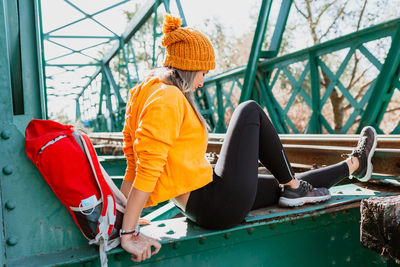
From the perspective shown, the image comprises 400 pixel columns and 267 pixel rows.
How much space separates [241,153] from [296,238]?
0.64m

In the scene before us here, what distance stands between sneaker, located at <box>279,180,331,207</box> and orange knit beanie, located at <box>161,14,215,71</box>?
0.97 meters

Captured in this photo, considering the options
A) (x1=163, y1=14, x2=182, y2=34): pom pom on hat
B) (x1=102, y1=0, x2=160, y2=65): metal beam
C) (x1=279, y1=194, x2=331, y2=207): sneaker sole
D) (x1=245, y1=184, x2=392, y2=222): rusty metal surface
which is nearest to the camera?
(x1=163, y1=14, x2=182, y2=34): pom pom on hat

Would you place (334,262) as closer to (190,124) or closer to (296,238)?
(296,238)

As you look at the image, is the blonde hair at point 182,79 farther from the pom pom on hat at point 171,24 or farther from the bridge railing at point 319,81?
the bridge railing at point 319,81

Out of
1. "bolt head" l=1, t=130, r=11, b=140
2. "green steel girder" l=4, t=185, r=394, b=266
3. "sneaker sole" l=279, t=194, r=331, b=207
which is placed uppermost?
"bolt head" l=1, t=130, r=11, b=140

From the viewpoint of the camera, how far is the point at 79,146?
1.50m

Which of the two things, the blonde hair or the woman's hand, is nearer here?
the woman's hand

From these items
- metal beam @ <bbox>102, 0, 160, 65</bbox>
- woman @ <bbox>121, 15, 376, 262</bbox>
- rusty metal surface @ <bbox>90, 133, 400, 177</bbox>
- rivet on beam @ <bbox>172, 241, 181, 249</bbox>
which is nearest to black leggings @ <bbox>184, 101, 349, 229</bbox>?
woman @ <bbox>121, 15, 376, 262</bbox>

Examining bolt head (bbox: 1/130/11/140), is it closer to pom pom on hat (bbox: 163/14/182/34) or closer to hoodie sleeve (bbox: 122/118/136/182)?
hoodie sleeve (bbox: 122/118/136/182)

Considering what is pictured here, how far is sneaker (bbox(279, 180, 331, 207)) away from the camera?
2.16 m

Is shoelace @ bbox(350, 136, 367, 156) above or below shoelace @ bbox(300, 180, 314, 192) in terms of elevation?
above

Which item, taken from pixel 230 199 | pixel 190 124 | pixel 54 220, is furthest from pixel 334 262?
pixel 54 220

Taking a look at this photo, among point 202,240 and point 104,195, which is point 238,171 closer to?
point 202,240

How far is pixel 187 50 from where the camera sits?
5.79ft
